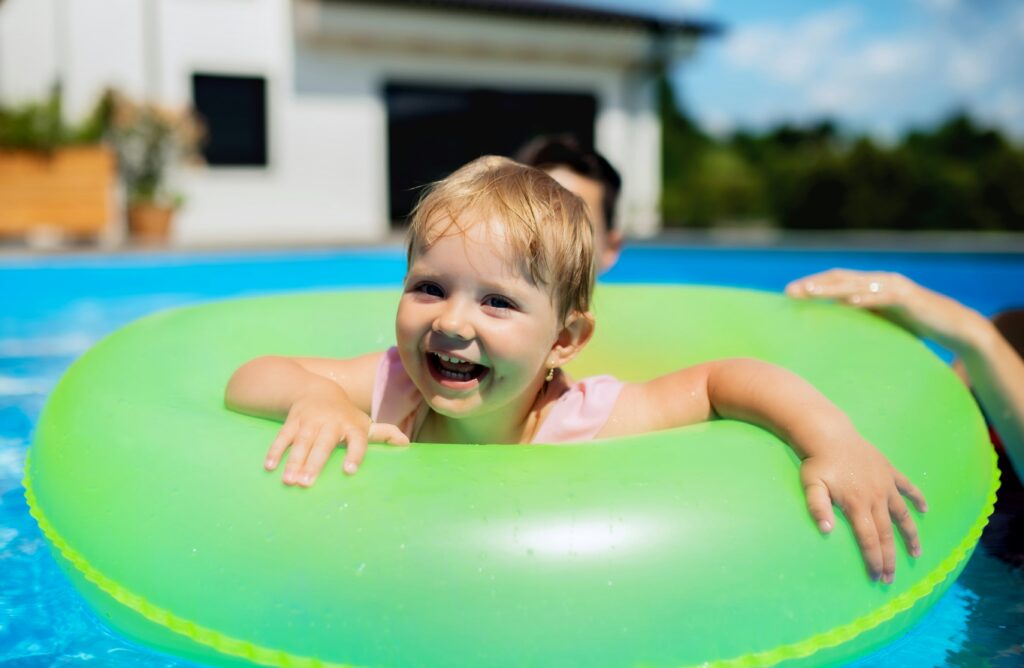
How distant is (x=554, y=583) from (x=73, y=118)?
482 inches

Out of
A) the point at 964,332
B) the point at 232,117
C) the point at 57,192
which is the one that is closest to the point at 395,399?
the point at 964,332

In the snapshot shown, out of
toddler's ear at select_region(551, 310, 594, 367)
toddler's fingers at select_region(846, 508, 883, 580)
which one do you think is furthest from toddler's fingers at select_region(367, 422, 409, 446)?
toddler's fingers at select_region(846, 508, 883, 580)

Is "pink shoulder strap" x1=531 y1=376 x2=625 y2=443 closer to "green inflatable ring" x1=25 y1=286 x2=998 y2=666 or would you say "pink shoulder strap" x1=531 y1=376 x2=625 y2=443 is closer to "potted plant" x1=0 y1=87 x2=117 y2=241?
"green inflatable ring" x1=25 y1=286 x2=998 y2=666

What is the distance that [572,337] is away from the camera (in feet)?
6.21

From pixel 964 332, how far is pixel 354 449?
4.50ft

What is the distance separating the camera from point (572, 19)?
45.6 feet

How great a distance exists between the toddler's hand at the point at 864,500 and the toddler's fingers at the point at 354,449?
699 mm

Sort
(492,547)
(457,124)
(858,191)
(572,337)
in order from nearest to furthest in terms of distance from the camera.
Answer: (492,547), (572,337), (457,124), (858,191)

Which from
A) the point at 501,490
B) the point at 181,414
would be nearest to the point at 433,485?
the point at 501,490

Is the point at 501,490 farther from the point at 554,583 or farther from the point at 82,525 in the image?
the point at 82,525

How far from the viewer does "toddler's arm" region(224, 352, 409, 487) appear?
61.1 inches

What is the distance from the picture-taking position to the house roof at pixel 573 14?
13.2 meters

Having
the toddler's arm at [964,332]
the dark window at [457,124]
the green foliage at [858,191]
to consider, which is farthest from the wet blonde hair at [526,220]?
the green foliage at [858,191]

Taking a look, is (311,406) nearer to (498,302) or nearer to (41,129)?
(498,302)
